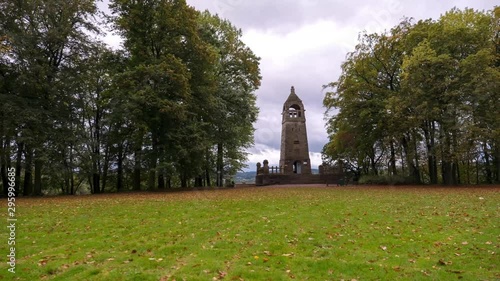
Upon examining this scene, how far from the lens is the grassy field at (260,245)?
6066 millimetres

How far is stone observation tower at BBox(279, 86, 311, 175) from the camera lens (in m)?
44.2

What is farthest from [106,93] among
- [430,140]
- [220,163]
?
[430,140]

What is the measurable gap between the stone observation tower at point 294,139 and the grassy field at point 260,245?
104ft

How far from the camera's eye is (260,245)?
771 centimetres

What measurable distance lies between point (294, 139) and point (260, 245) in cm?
3764

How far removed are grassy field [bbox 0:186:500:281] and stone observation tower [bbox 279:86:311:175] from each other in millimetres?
31829

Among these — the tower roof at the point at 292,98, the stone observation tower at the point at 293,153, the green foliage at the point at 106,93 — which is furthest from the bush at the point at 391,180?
the tower roof at the point at 292,98

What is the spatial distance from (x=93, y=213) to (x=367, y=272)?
31.5ft

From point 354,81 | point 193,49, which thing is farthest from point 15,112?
point 354,81

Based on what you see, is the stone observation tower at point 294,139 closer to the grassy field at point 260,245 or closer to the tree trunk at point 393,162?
the tree trunk at point 393,162

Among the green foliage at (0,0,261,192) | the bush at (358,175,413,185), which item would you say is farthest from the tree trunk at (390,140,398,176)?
the green foliage at (0,0,261,192)

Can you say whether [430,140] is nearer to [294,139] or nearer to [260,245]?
[294,139]

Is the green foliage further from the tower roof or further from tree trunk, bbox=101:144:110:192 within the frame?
the tower roof

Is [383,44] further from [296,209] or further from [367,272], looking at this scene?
[367,272]
